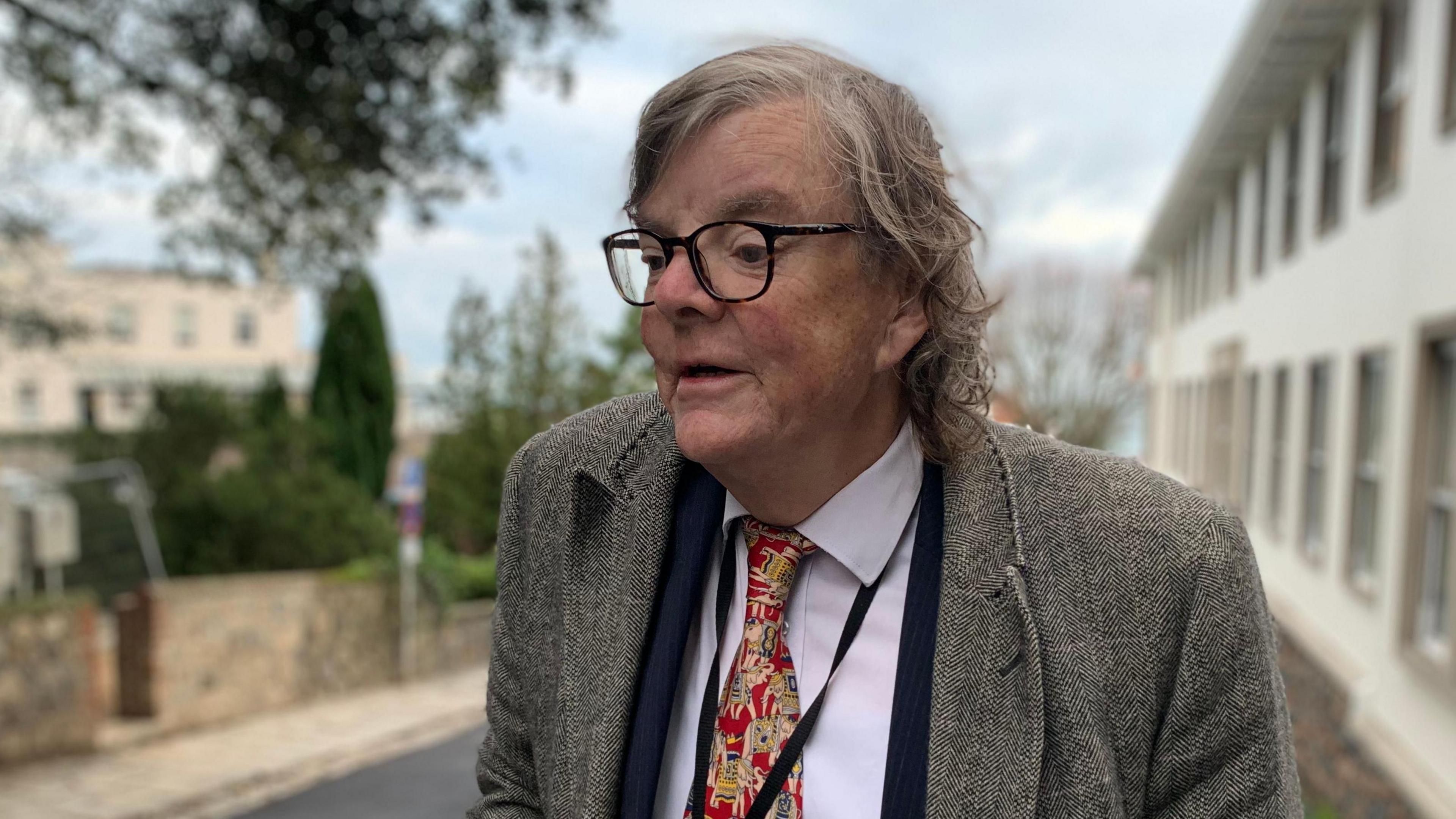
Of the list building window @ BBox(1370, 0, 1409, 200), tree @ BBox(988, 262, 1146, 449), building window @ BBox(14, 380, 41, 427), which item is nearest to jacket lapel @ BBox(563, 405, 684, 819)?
building window @ BBox(1370, 0, 1409, 200)

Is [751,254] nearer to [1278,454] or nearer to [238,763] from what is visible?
[238,763]

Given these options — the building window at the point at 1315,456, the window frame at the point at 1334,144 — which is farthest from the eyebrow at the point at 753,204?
the building window at the point at 1315,456

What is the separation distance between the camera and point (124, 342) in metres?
21.8

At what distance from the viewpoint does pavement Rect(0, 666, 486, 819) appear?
8.00 m

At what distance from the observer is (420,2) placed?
7.38 m

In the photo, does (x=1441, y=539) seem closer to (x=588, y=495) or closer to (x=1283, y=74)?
(x=1283, y=74)

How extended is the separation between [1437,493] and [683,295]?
24.5 ft

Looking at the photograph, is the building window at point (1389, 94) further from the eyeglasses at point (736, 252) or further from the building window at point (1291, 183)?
the eyeglasses at point (736, 252)

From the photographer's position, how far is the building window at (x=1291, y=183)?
13.2 m

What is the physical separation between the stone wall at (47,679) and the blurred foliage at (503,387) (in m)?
10.2

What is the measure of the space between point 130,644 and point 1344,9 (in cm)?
1137

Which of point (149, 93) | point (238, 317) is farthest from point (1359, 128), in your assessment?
point (238, 317)

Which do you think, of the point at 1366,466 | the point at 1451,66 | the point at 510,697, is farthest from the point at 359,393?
the point at 510,697

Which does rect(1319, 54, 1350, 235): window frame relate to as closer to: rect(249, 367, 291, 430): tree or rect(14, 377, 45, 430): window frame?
rect(249, 367, 291, 430): tree
